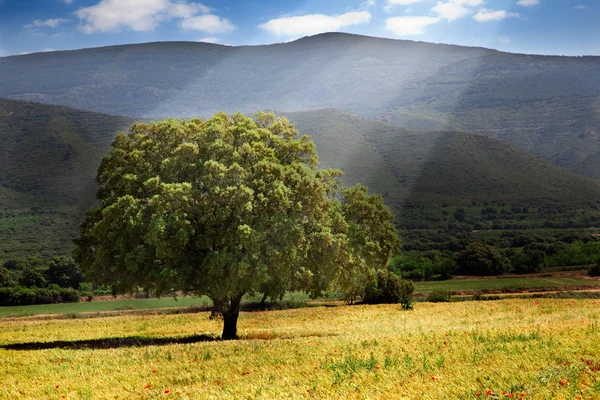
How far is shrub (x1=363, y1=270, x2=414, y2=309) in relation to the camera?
56.7 metres

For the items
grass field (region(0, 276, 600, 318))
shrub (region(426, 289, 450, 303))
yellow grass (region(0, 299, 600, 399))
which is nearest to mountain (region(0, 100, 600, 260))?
grass field (region(0, 276, 600, 318))

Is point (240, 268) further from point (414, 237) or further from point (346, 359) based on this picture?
point (414, 237)

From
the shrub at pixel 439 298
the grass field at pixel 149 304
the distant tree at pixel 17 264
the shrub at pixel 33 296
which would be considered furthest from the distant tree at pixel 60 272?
the shrub at pixel 439 298

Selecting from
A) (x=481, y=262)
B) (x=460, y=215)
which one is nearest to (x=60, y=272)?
(x=481, y=262)

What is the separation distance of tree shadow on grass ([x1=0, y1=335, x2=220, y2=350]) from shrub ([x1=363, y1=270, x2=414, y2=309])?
27692mm

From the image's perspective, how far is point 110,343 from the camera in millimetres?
29688

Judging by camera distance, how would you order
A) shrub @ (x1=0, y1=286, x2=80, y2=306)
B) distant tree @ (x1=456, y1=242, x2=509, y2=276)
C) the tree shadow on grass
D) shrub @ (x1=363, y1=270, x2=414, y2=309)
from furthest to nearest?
distant tree @ (x1=456, y1=242, x2=509, y2=276), shrub @ (x1=0, y1=286, x2=80, y2=306), shrub @ (x1=363, y1=270, x2=414, y2=309), the tree shadow on grass

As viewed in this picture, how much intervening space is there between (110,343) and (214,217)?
8.51 meters

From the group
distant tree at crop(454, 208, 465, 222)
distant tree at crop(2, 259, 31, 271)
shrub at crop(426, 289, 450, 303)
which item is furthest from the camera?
distant tree at crop(454, 208, 465, 222)

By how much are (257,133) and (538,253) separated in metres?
90.5

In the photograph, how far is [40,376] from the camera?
19.2 m

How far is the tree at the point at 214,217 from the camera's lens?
1088 inches

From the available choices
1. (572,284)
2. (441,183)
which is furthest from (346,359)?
(441,183)

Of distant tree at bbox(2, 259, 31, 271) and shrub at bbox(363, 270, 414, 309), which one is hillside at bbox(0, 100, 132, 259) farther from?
shrub at bbox(363, 270, 414, 309)
